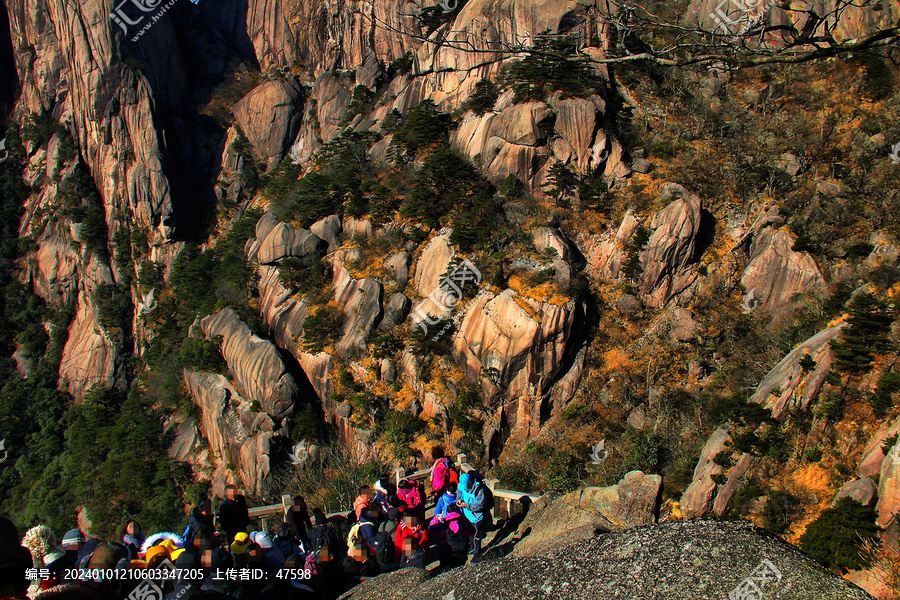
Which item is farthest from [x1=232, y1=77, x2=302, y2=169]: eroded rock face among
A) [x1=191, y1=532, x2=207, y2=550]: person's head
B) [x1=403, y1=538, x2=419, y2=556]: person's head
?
[x1=403, y1=538, x2=419, y2=556]: person's head

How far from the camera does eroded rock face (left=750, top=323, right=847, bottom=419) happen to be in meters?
10.7

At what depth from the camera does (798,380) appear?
11.1 meters

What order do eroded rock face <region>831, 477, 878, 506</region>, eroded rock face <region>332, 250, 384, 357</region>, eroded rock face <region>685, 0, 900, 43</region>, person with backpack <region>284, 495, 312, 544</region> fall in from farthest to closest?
eroded rock face <region>332, 250, 384, 357</region>, eroded rock face <region>685, 0, 900, 43</region>, eroded rock face <region>831, 477, 878, 506</region>, person with backpack <region>284, 495, 312, 544</region>

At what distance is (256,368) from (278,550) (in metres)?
18.7

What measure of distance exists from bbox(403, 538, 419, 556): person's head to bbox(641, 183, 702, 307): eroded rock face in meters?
15.5

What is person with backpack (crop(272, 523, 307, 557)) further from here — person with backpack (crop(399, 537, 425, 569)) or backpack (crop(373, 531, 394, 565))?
person with backpack (crop(399, 537, 425, 569))

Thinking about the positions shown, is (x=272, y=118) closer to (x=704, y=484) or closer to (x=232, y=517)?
(x=232, y=517)

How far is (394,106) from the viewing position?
104ft

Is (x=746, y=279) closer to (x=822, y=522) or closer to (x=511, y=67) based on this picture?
(x=822, y=522)

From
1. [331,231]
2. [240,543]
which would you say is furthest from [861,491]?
[331,231]

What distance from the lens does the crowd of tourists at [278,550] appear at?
474 cm

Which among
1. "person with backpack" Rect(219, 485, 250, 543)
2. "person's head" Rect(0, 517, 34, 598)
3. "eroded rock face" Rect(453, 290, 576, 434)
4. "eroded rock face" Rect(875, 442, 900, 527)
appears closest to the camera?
"person's head" Rect(0, 517, 34, 598)

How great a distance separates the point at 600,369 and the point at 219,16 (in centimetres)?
5357

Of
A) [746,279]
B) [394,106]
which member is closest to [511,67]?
[394,106]
